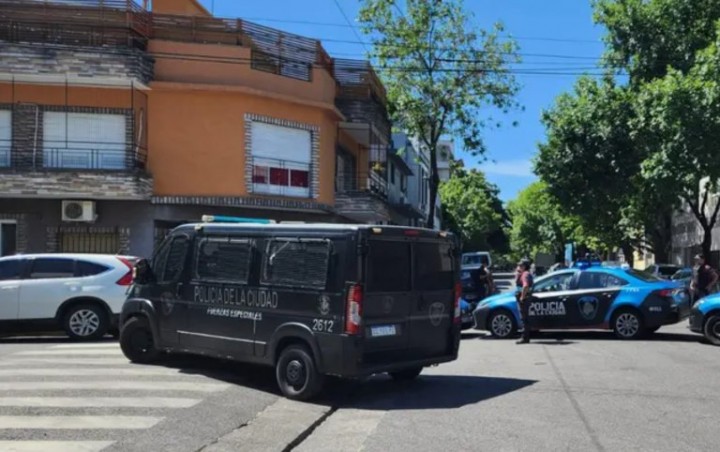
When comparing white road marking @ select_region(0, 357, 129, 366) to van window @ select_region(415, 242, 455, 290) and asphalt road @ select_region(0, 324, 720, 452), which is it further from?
van window @ select_region(415, 242, 455, 290)

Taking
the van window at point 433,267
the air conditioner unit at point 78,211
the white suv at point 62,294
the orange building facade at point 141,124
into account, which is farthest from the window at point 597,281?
the air conditioner unit at point 78,211

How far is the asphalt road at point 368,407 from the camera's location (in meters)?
6.88

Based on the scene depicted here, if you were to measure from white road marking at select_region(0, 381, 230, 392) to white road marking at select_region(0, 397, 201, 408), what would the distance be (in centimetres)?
54

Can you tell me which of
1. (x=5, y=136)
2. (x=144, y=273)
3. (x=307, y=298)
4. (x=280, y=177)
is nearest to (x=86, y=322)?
(x=144, y=273)

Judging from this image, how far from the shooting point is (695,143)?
21.8 metres

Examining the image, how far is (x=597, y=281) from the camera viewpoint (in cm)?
1547

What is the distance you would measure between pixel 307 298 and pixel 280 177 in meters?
15.3

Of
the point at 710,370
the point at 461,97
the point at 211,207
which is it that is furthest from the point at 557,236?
the point at 710,370

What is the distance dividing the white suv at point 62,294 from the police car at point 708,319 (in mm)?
10829

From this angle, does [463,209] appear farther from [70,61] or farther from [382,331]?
[382,331]

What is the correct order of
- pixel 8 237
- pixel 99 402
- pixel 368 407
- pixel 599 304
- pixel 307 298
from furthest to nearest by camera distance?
pixel 8 237
pixel 599 304
pixel 307 298
pixel 368 407
pixel 99 402

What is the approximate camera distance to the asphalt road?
6.88 meters

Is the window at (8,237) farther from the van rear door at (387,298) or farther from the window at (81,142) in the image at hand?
the van rear door at (387,298)

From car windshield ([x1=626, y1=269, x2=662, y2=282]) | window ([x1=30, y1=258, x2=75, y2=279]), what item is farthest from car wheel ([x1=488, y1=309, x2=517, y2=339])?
window ([x1=30, y1=258, x2=75, y2=279])
